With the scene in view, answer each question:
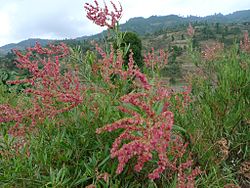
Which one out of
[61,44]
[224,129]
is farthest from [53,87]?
[224,129]

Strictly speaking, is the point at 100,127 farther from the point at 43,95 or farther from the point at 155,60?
the point at 155,60

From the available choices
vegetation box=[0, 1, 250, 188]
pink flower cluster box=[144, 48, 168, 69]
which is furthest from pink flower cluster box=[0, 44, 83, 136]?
pink flower cluster box=[144, 48, 168, 69]

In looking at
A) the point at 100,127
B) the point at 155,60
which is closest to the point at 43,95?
the point at 100,127

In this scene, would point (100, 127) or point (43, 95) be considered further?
point (100, 127)

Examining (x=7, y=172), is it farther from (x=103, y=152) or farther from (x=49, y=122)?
(x=103, y=152)

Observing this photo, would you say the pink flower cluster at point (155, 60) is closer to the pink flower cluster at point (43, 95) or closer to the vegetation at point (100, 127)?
the vegetation at point (100, 127)

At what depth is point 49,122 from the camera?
271cm

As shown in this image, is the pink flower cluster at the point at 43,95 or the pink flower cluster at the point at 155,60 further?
the pink flower cluster at the point at 155,60

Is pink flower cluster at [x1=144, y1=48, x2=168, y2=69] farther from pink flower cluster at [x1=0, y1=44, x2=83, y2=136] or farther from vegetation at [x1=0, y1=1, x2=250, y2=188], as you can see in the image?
pink flower cluster at [x1=0, y1=44, x2=83, y2=136]

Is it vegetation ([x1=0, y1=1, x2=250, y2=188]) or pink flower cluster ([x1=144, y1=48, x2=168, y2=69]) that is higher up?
pink flower cluster ([x1=144, y1=48, x2=168, y2=69])

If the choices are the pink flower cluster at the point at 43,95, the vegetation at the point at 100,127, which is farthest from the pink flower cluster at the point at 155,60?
the pink flower cluster at the point at 43,95

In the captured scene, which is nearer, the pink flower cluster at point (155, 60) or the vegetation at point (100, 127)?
the vegetation at point (100, 127)

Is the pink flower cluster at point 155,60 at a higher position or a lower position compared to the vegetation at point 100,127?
higher

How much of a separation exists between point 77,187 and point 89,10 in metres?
1.44
